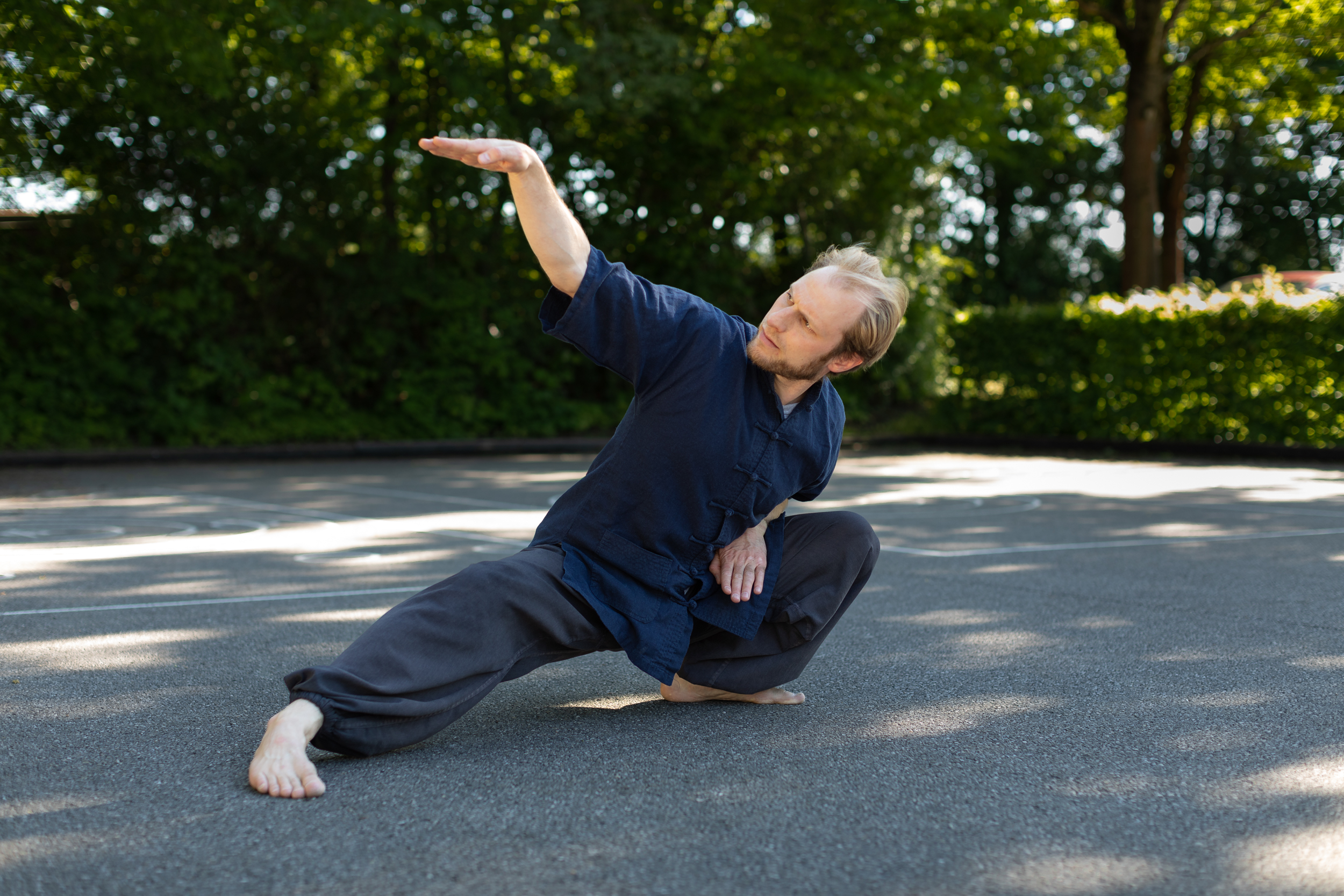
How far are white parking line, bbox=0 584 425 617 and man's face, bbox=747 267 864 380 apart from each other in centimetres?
261

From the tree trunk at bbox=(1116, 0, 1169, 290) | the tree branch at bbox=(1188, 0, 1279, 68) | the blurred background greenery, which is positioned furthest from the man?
the tree branch at bbox=(1188, 0, 1279, 68)

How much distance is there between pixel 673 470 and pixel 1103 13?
20.9 m

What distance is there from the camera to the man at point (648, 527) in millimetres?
3141

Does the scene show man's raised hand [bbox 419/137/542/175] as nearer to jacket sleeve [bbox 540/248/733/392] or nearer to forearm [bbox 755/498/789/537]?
jacket sleeve [bbox 540/248/733/392]

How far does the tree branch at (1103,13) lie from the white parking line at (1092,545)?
1546 centimetres

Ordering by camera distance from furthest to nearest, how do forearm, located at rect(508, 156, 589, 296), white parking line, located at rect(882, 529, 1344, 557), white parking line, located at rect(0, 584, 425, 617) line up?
white parking line, located at rect(882, 529, 1344, 557), white parking line, located at rect(0, 584, 425, 617), forearm, located at rect(508, 156, 589, 296)

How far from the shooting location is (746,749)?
3.44 meters

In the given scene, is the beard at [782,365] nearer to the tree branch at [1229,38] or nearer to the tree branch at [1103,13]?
the tree branch at [1103,13]

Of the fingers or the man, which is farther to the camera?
the man

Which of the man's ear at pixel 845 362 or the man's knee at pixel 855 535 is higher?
the man's ear at pixel 845 362

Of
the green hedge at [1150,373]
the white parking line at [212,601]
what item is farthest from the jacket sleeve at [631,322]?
the green hedge at [1150,373]

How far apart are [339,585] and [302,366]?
13.4 metres

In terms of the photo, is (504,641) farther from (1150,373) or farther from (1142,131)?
(1142,131)

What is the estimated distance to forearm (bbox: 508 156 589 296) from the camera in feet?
10.2
